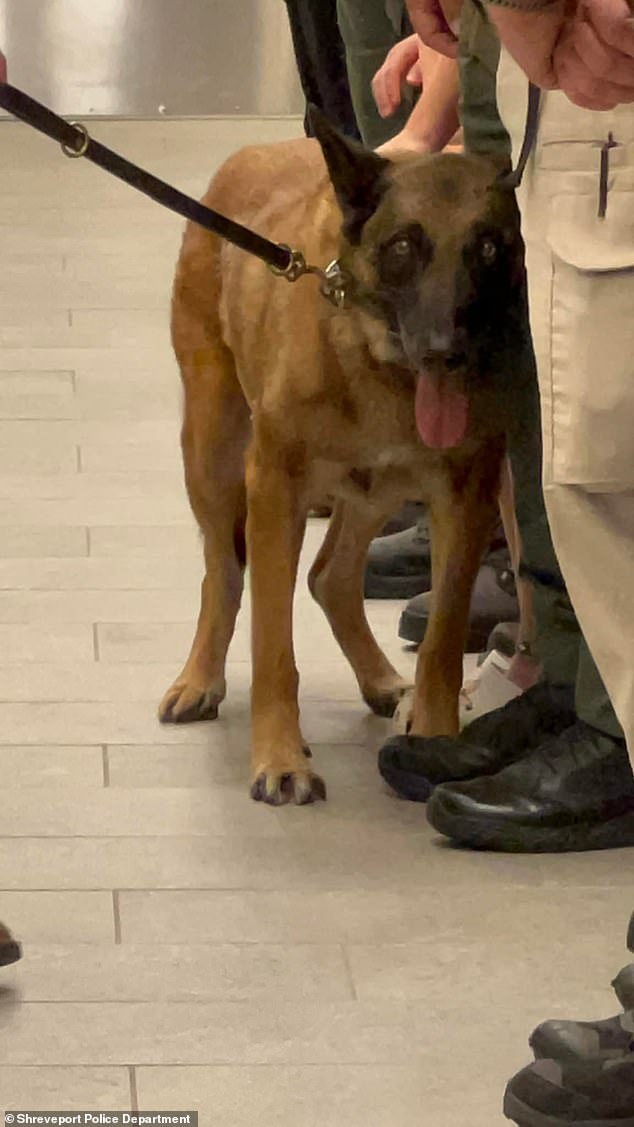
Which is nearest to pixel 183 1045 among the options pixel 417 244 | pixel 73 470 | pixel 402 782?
pixel 402 782

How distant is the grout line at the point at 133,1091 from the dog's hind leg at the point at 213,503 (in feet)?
3.02

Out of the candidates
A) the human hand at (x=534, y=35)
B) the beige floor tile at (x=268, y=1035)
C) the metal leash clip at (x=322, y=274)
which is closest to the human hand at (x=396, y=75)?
the metal leash clip at (x=322, y=274)

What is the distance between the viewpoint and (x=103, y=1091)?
5.52 feet

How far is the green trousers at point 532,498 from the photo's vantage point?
219 cm

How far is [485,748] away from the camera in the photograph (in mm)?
2367

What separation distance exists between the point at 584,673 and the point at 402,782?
313mm

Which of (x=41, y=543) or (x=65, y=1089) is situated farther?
(x=41, y=543)

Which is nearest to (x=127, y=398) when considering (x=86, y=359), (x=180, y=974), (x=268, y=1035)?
(x=86, y=359)

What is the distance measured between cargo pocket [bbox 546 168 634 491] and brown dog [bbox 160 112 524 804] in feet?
1.99

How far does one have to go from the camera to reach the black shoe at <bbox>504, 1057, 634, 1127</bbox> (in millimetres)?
1571

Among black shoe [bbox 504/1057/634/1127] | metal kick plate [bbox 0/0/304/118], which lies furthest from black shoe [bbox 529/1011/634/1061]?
metal kick plate [bbox 0/0/304/118]

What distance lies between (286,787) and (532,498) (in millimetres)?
495

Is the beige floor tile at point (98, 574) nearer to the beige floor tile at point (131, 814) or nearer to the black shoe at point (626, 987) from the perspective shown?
the beige floor tile at point (131, 814)

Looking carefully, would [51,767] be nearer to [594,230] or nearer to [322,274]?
[322,274]
